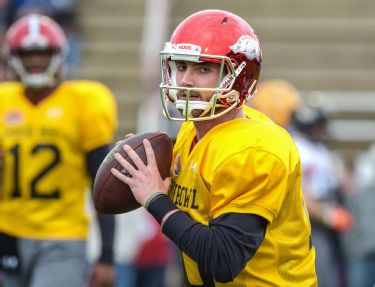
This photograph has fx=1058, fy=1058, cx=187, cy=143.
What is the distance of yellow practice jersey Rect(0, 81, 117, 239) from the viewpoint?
17.0 feet

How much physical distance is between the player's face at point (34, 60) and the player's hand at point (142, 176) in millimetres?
1689

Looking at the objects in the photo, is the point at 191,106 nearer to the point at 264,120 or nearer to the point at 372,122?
the point at 264,120

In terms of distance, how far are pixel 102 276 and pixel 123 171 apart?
1.56 meters

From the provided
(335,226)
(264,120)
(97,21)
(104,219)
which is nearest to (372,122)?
(97,21)

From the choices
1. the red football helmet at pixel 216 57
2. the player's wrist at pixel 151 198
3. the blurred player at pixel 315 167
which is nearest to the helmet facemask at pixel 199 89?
the red football helmet at pixel 216 57

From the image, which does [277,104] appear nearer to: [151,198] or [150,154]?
[150,154]

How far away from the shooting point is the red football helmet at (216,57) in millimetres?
3688

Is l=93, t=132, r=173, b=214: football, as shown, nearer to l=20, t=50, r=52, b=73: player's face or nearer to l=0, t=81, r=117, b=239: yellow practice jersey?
l=0, t=81, r=117, b=239: yellow practice jersey

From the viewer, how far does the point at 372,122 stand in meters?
12.2

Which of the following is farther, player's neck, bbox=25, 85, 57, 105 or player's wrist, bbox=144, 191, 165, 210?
player's neck, bbox=25, 85, 57, 105

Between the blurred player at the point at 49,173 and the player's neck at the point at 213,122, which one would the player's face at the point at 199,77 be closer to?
the player's neck at the point at 213,122

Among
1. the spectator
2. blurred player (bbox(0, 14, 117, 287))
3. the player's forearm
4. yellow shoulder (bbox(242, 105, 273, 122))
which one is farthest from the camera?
the spectator

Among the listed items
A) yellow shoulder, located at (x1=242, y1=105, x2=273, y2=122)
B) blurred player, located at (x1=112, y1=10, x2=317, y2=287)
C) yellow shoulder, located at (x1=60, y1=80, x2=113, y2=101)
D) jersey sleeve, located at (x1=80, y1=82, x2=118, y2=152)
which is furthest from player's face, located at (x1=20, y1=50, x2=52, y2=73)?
blurred player, located at (x1=112, y1=10, x2=317, y2=287)

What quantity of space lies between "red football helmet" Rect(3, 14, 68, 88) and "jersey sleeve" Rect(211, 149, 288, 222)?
196 cm
